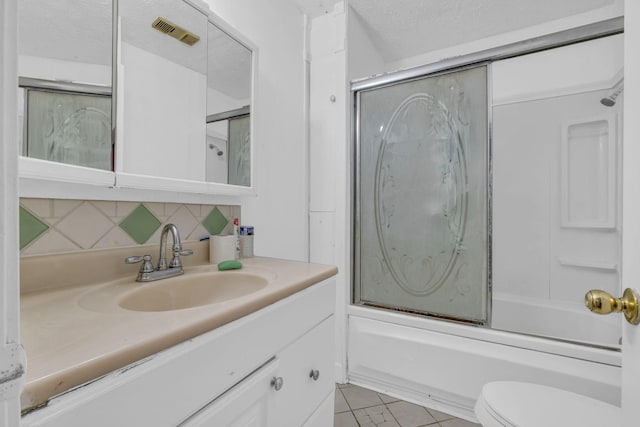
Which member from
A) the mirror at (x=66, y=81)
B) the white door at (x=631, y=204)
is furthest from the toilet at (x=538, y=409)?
the mirror at (x=66, y=81)

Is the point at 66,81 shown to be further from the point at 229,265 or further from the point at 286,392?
the point at 286,392

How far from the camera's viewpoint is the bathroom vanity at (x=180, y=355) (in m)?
0.39

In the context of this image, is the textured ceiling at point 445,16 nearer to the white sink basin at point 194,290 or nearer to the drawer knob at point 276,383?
the white sink basin at point 194,290

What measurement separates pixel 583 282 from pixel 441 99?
1591 mm

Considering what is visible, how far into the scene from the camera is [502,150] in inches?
87.7

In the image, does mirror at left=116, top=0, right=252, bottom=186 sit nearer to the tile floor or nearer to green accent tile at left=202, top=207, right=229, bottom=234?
green accent tile at left=202, top=207, right=229, bottom=234

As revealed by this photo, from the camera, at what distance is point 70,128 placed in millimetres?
760

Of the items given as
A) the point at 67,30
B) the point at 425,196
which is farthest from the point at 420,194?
the point at 67,30

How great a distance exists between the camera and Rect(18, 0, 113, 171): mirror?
69 cm

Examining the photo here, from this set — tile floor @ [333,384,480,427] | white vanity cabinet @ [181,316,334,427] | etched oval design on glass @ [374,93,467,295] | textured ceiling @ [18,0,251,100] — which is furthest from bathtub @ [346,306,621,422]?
textured ceiling @ [18,0,251,100]

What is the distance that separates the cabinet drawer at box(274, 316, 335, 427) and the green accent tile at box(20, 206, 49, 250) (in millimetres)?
703

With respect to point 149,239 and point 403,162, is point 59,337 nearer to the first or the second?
point 149,239

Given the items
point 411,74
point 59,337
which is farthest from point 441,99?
point 59,337

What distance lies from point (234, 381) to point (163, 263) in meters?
0.51
